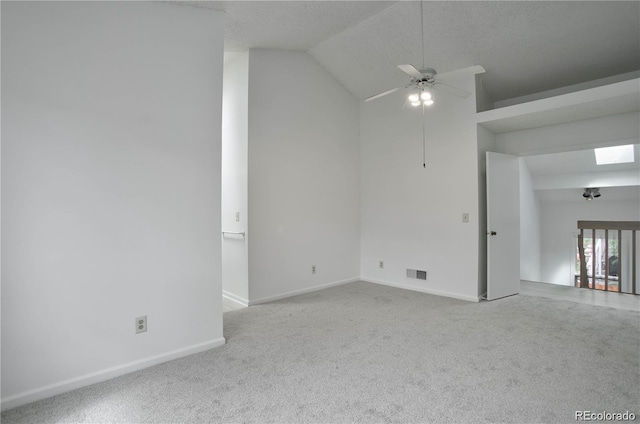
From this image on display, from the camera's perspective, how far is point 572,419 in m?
1.88

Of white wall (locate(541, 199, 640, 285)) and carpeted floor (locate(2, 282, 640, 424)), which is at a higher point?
white wall (locate(541, 199, 640, 285))

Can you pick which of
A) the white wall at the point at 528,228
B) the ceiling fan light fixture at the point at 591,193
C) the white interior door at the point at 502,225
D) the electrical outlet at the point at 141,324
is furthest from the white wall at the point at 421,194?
the ceiling fan light fixture at the point at 591,193

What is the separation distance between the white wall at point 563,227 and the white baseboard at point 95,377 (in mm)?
7351

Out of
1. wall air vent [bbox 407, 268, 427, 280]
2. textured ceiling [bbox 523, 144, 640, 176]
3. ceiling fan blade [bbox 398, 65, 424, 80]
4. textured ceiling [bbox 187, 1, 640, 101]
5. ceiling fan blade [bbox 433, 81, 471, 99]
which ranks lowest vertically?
wall air vent [bbox 407, 268, 427, 280]

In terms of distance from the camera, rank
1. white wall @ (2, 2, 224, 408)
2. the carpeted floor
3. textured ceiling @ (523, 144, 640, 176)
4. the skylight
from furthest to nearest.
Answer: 1. textured ceiling @ (523, 144, 640, 176)
2. the skylight
3. white wall @ (2, 2, 224, 408)
4. the carpeted floor

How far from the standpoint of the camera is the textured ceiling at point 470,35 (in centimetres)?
316

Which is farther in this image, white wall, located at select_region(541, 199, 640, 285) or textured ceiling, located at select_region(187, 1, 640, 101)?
white wall, located at select_region(541, 199, 640, 285)

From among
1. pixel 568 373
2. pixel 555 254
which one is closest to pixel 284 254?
pixel 568 373

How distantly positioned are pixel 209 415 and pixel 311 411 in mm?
574

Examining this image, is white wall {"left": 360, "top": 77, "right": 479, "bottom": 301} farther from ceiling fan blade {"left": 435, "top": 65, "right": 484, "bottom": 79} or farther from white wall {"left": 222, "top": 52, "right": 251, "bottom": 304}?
white wall {"left": 222, "top": 52, "right": 251, "bottom": 304}

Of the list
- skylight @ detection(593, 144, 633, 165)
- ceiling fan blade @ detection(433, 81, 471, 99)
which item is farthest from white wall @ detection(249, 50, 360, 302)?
skylight @ detection(593, 144, 633, 165)

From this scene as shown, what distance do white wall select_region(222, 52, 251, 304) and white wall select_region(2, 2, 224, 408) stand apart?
1.22 m

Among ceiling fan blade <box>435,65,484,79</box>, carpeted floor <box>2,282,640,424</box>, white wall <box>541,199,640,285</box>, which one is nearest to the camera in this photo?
carpeted floor <box>2,282,640,424</box>

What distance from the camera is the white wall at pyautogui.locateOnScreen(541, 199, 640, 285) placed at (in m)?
6.77
